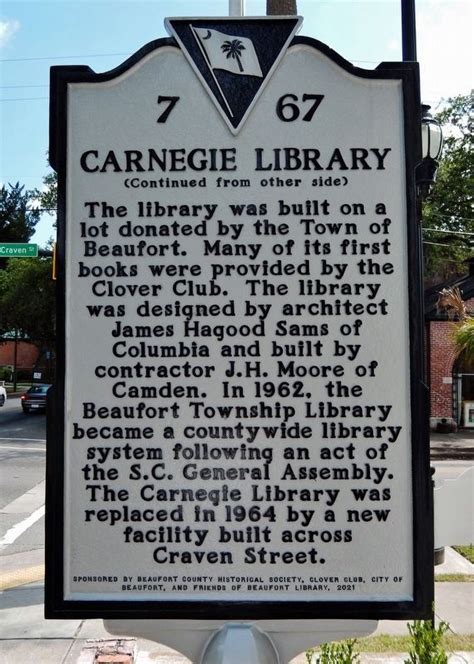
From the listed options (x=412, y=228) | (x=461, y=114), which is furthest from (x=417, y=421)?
(x=461, y=114)

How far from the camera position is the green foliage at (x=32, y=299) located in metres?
33.1

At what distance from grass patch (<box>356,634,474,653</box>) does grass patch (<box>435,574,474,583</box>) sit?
1.56 metres

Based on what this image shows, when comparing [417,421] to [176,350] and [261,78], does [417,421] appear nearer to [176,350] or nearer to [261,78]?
[176,350]

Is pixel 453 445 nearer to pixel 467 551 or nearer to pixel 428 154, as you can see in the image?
pixel 467 551

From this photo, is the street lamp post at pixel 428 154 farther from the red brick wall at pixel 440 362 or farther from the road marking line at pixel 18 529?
the red brick wall at pixel 440 362

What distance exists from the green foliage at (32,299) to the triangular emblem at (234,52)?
30.9 meters

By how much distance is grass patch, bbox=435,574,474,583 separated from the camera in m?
6.51

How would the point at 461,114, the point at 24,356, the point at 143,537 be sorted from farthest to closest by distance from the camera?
the point at 24,356 < the point at 461,114 < the point at 143,537

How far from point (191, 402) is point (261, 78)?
4.83 ft

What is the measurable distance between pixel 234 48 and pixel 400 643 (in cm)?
424

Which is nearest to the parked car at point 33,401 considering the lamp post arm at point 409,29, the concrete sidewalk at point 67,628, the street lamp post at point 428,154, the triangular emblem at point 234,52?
the concrete sidewalk at point 67,628

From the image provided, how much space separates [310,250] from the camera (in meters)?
2.88

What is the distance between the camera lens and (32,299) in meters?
33.1

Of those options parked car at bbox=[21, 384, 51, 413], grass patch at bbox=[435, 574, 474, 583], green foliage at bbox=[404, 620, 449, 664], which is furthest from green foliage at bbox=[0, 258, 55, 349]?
green foliage at bbox=[404, 620, 449, 664]
